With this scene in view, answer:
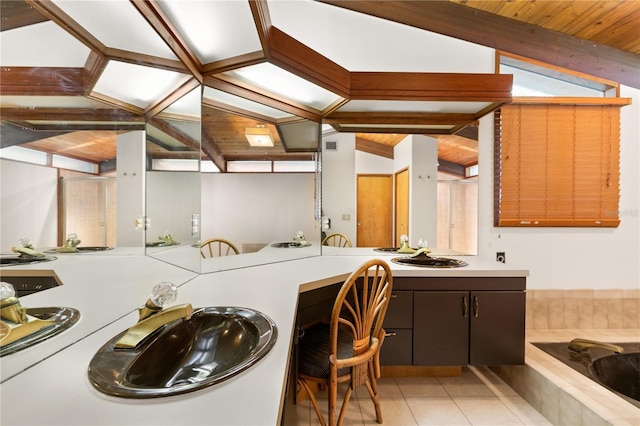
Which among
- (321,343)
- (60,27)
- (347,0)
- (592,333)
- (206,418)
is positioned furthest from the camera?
(592,333)

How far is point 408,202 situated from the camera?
2.38 m

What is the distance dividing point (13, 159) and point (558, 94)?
337 cm

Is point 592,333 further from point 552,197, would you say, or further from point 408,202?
point 408,202

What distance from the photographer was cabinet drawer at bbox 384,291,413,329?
6.19ft

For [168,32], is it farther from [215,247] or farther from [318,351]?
[318,351]

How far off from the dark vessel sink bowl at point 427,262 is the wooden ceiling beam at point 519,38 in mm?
A: 1815

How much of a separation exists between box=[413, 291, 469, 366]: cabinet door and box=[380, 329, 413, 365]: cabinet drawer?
0.04 m

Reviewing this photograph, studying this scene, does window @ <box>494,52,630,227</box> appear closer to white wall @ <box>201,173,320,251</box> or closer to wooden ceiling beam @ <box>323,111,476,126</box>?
wooden ceiling beam @ <box>323,111,476,126</box>

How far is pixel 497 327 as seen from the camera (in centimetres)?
191

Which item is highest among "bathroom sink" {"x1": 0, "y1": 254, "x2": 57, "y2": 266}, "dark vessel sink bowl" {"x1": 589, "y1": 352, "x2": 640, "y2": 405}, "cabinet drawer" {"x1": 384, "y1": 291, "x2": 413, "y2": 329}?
"bathroom sink" {"x1": 0, "y1": 254, "x2": 57, "y2": 266}

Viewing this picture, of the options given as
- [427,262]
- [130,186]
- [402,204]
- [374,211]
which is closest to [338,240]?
[374,211]

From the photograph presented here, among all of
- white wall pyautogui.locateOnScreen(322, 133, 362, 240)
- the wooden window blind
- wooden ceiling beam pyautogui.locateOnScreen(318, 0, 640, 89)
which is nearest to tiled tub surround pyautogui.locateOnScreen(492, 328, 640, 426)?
the wooden window blind

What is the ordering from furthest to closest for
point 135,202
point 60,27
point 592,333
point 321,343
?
1. point 592,333
2. point 321,343
3. point 135,202
4. point 60,27

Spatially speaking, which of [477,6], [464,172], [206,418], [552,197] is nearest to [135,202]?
[206,418]
